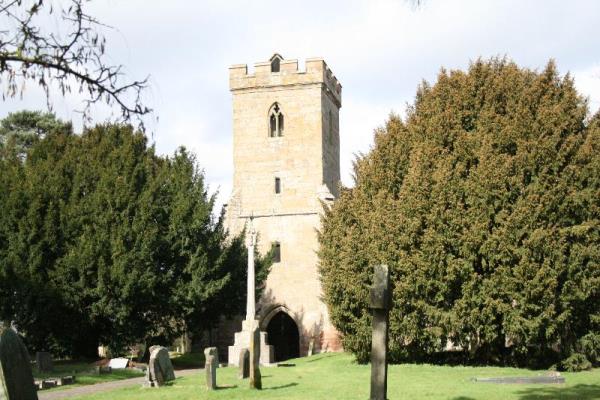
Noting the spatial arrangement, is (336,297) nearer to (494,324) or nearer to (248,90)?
(494,324)

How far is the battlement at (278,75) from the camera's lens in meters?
38.3

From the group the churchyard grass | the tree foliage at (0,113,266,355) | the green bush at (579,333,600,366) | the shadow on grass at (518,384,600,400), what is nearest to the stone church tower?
the churchyard grass

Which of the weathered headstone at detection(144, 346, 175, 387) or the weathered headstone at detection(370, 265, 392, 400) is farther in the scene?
the weathered headstone at detection(144, 346, 175, 387)

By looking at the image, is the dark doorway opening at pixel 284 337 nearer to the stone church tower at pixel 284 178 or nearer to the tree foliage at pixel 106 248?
the stone church tower at pixel 284 178

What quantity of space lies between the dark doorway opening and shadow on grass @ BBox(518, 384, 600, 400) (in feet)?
75.2

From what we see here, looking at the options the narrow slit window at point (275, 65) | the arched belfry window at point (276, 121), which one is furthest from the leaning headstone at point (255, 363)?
the narrow slit window at point (275, 65)

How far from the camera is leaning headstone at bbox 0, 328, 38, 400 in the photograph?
7055 mm

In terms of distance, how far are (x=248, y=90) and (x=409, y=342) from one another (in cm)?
1896

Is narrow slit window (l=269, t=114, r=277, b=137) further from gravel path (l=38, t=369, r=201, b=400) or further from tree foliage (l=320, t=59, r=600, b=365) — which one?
gravel path (l=38, t=369, r=201, b=400)

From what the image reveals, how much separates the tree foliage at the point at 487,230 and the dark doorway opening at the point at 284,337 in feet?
44.6

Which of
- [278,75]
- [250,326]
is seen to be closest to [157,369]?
[250,326]

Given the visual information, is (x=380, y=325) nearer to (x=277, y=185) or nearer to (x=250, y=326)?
(x=250, y=326)

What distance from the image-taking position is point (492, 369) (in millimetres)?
21641

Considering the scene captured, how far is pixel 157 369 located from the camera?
61.6 ft
